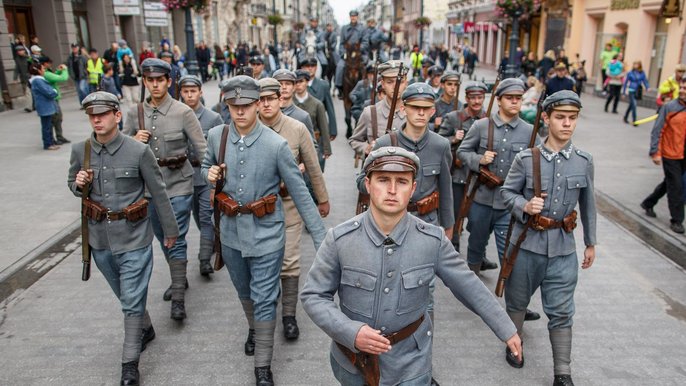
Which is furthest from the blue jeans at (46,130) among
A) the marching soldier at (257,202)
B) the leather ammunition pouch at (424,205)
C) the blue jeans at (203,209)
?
the leather ammunition pouch at (424,205)

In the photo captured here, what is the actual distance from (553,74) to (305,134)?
36.8ft

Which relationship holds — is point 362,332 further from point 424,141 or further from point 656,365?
point 656,365

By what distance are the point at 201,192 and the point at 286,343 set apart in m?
2.09

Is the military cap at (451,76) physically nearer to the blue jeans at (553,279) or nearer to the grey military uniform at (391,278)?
the blue jeans at (553,279)

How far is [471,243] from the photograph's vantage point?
551 centimetres

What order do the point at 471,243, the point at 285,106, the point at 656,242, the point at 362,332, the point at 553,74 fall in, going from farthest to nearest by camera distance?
the point at 553,74, the point at 656,242, the point at 285,106, the point at 471,243, the point at 362,332

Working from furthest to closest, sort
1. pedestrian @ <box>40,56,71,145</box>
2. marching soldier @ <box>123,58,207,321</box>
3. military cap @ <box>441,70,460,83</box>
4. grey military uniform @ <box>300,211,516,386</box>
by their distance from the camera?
pedestrian @ <box>40,56,71,145</box>
military cap @ <box>441,70,460,83</box>
marching soldier @ <box>123,58,207,321</box>
grey military uniform @ <box>300,211,516,386</box>

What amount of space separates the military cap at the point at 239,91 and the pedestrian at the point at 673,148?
5.59 metres

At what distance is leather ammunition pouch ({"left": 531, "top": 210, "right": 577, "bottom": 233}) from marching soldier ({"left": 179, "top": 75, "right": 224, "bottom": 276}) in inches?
135

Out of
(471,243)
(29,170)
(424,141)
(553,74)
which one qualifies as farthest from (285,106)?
(553,74)

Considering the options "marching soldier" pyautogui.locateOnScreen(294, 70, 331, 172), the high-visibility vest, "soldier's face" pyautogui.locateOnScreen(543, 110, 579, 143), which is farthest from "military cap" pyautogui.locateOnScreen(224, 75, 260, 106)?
the high-visibility vest

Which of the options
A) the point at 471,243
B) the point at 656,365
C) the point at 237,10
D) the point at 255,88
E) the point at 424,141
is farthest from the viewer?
the point at 237,10

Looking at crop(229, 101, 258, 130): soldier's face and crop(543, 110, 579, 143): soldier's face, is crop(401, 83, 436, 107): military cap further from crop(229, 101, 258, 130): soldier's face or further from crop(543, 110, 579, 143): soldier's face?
crop(229, 101, 258, 130): soldier's face

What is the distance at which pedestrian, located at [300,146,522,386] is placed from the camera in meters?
2.52
